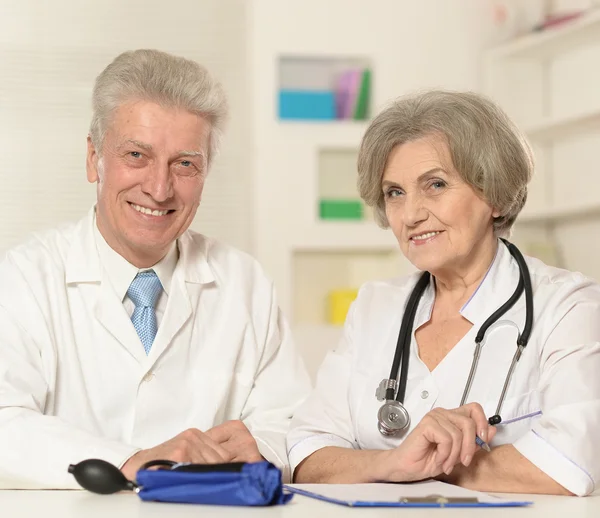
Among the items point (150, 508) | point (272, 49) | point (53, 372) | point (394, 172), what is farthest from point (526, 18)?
point (150, 508)

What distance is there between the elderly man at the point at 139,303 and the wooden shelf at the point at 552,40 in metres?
2.75

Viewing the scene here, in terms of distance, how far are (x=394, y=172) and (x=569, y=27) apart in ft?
9.13

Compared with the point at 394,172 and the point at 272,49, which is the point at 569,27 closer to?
the point at 272,49

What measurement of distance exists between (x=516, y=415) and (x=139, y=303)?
2.77 feet

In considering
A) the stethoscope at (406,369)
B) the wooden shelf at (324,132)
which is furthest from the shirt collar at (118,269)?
the wooden shelf at (324,132)

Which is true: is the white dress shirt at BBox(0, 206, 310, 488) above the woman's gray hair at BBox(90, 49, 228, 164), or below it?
below

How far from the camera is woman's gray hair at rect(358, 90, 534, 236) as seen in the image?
1824mm

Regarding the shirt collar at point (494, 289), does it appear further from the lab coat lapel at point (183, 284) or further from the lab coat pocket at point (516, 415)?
the lab coat lapel at point (183, 284)

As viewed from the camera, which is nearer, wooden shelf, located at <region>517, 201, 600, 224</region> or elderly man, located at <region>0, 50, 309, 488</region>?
elderly man, located at <region>0, 50, 309, 488</region>

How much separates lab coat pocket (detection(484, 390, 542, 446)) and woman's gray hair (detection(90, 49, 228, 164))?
34.4 inches

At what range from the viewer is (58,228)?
2.10m

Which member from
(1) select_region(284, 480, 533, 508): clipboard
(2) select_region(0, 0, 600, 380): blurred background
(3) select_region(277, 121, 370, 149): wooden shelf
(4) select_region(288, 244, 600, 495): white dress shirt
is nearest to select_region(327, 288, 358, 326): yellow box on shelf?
→ (2) select_region(0, 0, 600, 380): blurred background

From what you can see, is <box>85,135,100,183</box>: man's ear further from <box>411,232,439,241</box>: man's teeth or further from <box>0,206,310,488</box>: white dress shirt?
<box>411,232,439,241</box>: man's teeth

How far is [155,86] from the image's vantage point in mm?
1938
